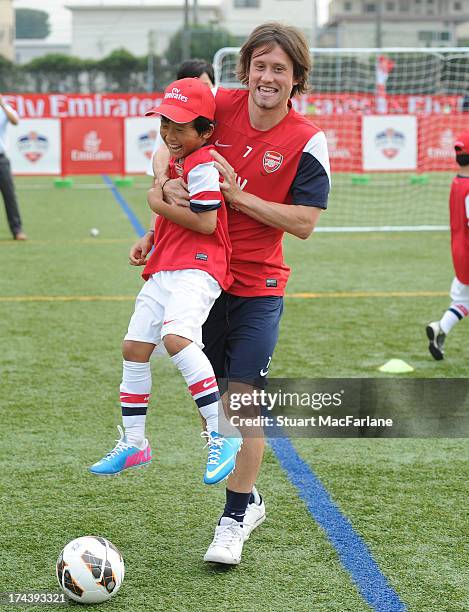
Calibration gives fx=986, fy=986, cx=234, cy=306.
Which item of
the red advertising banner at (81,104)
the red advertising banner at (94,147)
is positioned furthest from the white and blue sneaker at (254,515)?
the red advertising banner at (81,104)

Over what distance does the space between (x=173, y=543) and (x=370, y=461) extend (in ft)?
4.76

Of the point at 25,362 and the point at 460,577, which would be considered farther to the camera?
the point at 25,362

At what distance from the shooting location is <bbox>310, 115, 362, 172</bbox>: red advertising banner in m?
21.3

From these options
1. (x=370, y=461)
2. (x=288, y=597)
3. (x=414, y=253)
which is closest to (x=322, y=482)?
(x=370, y=461)

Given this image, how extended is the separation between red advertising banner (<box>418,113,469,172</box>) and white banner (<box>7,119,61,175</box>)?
8351 mm

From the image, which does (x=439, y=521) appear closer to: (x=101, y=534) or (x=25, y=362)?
(x=101, y=534)

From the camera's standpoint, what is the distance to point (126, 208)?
59.5 feet

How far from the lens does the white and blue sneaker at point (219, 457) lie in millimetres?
3482

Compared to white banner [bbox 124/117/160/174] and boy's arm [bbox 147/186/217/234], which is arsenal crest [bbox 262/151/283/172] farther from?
white banner [bbox 124/117/160/174]

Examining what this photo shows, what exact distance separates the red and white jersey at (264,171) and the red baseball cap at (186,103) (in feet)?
0.53

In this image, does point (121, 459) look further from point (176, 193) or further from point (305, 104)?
point (305, 104)

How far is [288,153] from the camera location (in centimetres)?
374

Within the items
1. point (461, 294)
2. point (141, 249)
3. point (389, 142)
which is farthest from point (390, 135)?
point (141, 249)

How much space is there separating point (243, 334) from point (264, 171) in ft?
2.09
